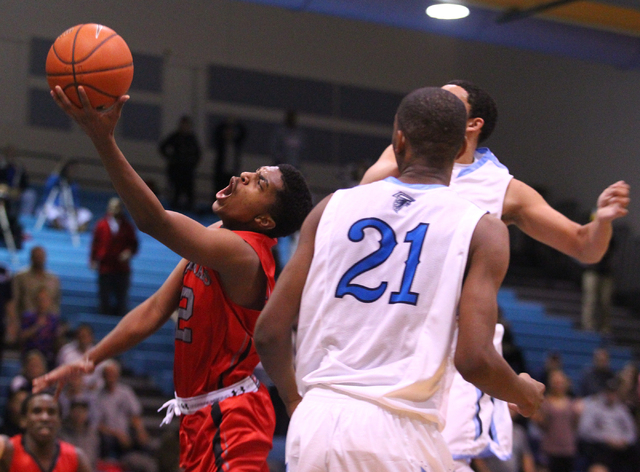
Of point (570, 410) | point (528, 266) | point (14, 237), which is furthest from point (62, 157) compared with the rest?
point (570, 410)

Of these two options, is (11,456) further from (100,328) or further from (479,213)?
(100,328)

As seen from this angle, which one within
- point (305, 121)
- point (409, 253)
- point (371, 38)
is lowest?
point (409, 253)

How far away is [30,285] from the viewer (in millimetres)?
9836

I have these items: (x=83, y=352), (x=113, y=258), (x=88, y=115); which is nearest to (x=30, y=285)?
(x=113, y=258)

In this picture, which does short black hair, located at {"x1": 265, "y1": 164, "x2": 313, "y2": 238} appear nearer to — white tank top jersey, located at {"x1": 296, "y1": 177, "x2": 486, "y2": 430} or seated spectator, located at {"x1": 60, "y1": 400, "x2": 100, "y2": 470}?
white tank top jersey, located at {"x1": 296, "y1": 177, "x2": 486, "y2": 430}

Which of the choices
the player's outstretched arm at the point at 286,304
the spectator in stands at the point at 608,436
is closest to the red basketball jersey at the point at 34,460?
the player's outstretched arm at the point at 286,304

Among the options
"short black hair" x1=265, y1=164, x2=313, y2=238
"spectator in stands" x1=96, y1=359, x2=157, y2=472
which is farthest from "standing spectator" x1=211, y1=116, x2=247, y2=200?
"short black hair" x1=265, y1=164, x2=313, y2=238

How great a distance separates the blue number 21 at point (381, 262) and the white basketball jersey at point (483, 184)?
1.17m

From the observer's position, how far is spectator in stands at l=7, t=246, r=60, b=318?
9781 millimetres

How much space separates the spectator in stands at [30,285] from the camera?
978cm

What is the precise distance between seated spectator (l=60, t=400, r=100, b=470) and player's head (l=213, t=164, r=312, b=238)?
534 centimetres

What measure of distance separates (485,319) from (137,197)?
115 centimetres

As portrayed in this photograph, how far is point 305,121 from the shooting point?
18859 mm

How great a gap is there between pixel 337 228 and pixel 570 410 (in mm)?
8569
